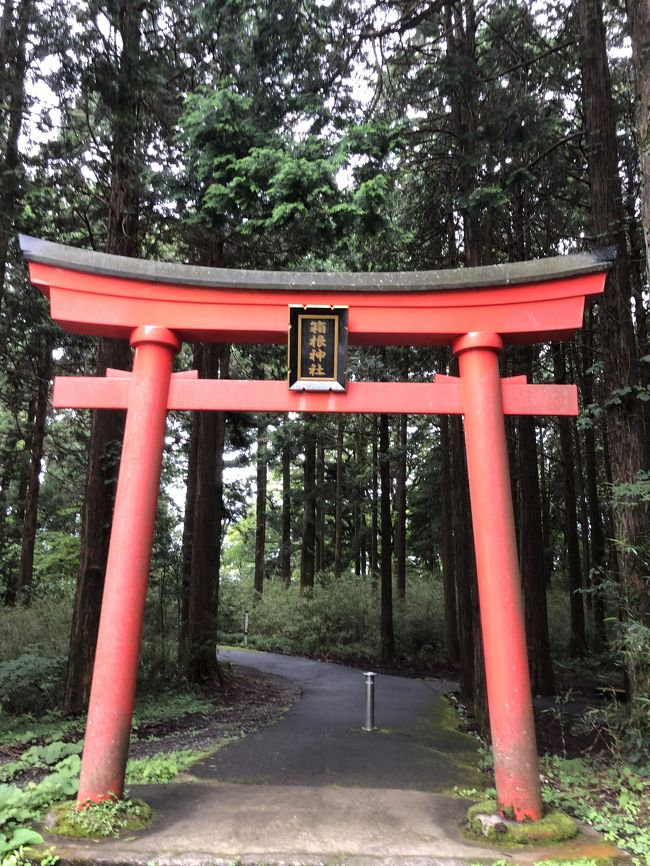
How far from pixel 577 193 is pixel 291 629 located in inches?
595

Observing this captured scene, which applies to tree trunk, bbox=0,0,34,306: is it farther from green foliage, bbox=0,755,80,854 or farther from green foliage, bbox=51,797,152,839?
green foliage, bbox=51,797,152,839

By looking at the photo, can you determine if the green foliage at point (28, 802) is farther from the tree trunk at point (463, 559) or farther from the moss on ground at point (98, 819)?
the tree trunk at point (463, 559)

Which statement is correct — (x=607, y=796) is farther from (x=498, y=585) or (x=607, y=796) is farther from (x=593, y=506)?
(x=593, y=506)

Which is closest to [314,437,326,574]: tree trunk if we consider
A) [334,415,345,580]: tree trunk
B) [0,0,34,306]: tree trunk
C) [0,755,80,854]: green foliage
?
[334,415,345,580]: tree trunk

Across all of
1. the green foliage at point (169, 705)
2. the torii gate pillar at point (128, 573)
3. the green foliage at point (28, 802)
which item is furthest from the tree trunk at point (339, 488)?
the green foliage at point (28, 802)

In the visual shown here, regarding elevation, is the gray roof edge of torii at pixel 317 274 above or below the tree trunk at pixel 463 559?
above

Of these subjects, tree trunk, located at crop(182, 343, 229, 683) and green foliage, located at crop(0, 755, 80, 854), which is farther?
tree trunk, located at crop(182, 343, 229, 683)

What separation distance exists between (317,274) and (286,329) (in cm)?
60

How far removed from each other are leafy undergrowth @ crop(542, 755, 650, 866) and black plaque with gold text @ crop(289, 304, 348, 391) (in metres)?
4.13

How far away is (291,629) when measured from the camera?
2042 cm

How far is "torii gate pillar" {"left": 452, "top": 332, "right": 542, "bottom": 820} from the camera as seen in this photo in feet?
16.0

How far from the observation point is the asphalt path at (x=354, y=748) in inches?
261

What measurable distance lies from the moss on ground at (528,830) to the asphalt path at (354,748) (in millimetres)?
1679

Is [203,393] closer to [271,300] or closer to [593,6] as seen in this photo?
[271,300]
